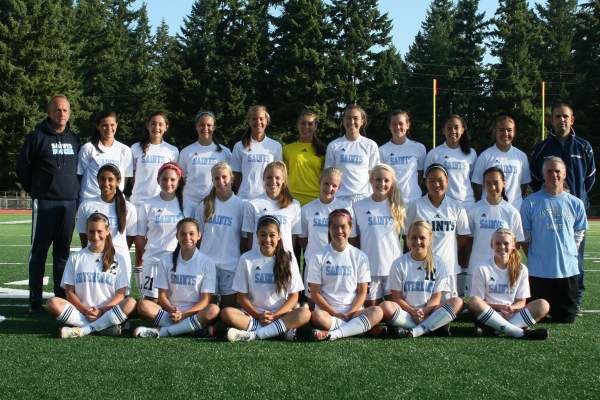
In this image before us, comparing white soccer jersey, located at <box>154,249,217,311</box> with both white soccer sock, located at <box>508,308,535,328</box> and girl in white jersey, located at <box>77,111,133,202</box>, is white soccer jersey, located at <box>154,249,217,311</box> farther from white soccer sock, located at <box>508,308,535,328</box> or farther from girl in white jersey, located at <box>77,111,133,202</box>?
white soccer sock, located at <box>508,308,535,328</box>

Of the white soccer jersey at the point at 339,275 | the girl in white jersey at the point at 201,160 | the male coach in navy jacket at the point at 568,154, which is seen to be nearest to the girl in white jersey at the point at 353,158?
the girl in white jersey at the point at 201,160

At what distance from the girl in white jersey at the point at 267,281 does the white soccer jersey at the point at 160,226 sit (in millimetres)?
937

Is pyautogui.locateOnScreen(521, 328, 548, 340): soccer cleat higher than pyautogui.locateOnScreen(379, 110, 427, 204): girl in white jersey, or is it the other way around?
pyautogui.locateOnScreen(379, 110, 427, 204): girl in white jersey

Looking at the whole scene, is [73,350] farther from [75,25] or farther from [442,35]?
[442,35]

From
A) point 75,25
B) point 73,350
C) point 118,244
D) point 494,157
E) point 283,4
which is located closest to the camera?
point 73,350

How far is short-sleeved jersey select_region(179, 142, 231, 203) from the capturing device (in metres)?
7.13

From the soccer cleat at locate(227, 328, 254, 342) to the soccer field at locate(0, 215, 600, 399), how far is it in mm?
92

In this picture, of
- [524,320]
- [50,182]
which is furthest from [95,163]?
[524,320]

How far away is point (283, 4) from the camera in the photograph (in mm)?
48469

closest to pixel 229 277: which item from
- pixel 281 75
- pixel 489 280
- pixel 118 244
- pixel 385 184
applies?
pixel 118 244

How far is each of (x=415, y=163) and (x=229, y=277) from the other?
2.18 m

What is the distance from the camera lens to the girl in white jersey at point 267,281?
19.1 ft

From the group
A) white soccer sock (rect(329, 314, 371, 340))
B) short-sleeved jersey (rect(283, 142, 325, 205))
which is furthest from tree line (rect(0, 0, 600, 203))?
white soccer sock (rect(329, 314, 371, 340))

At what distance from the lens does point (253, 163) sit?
7.20 meters
